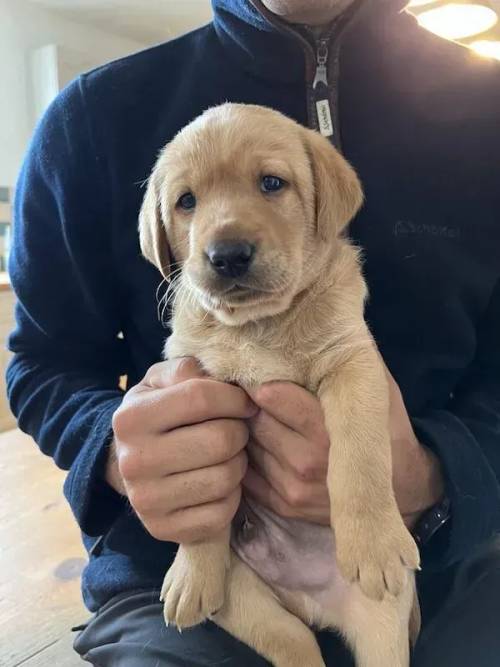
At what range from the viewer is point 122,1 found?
4.64 m

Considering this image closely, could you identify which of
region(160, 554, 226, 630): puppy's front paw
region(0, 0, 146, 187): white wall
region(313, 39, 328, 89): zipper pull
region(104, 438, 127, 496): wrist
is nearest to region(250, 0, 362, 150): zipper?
region(313, 39, 328, 89): zipper pull

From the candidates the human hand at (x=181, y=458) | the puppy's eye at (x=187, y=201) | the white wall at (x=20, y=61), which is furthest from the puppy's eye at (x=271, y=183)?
the white wall at (x=20, y=61)

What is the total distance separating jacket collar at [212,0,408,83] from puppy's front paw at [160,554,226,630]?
92 cm

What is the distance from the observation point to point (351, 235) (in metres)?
1.33

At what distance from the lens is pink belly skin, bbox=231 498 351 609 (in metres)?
1.14

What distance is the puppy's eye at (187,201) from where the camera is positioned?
1206 millimetres

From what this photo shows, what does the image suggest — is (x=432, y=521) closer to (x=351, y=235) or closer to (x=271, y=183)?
(x=351, y=235)

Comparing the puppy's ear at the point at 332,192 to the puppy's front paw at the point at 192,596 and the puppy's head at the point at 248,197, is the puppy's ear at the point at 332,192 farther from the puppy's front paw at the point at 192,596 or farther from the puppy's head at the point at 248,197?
the puppy's front paw at the point at 192,596

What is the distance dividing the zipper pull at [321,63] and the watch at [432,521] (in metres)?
0.82

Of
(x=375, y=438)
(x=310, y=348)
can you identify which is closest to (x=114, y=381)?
(x=310, y=348)

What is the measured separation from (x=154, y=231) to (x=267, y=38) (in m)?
0.43

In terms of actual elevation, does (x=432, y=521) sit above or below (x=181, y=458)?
below

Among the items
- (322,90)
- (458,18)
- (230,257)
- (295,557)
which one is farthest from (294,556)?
(458,18)

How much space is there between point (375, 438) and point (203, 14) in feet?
15.6
